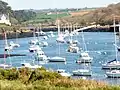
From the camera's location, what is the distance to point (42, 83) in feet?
35.2

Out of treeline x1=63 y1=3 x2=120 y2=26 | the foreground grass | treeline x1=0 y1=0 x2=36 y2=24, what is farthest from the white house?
the foreground grass

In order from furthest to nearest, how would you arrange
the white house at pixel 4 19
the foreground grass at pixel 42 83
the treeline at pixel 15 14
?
the treeline at pixel 15 14 → the white house at pixel 4 19 → the foreground grass at pixel 42 83

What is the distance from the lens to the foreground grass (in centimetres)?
954

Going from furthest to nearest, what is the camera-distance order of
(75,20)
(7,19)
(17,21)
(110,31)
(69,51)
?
(75,20)
(17,21)
(7,19)
(110,31)
(69,51)

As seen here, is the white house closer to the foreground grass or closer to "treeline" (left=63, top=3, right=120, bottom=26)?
"treeline" (left=63, top=3, right=120, bottom=26)

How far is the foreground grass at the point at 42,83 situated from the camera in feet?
31.3

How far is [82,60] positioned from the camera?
158ft

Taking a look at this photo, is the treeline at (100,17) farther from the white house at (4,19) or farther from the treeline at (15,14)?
the white house at (4,19)

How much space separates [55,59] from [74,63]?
→ 9.66ft

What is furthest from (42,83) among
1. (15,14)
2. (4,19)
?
(15,14)

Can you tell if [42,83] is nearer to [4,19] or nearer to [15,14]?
[4,19]

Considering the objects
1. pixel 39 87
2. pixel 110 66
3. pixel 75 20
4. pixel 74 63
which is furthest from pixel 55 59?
pixel 75 20

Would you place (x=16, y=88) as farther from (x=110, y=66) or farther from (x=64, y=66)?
(x=64, y=66)

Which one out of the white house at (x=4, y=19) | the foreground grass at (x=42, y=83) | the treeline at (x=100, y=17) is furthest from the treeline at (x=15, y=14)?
the foreground grass at (x=42, y=83)
